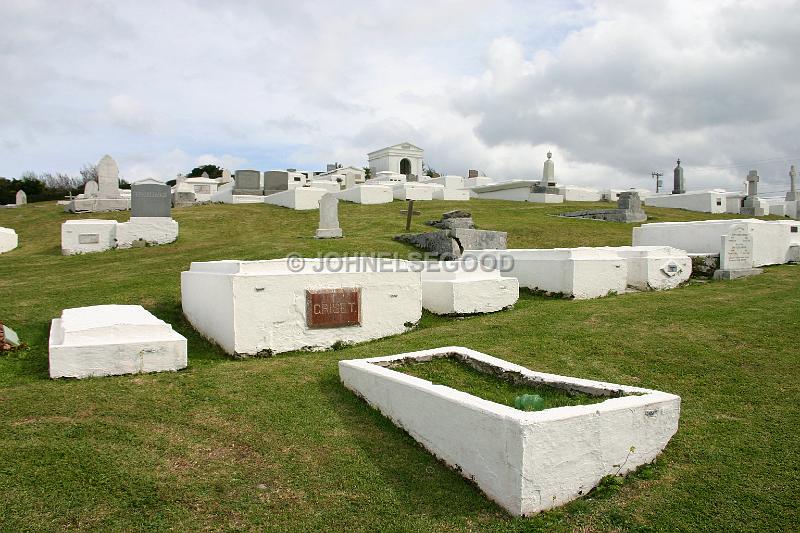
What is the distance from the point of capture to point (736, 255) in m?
12.9

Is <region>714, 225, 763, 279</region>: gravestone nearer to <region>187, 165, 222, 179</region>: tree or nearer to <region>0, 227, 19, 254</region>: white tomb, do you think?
<region>0, 227, 19, 254</region>: white tomb

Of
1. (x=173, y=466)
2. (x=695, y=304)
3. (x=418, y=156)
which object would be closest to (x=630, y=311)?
(x=695, y=304)

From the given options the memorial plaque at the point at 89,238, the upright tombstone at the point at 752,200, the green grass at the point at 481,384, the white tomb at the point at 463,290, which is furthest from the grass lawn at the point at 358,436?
the upright tombstone at the point at 752,200

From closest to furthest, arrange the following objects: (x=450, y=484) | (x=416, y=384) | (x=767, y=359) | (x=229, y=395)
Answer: (x=450, y=484) < (x=416, y=384) < (x=229, y=395) < (x=767, y=359)

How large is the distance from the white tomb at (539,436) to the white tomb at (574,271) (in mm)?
6773

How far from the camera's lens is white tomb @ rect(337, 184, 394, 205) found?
97.5ft

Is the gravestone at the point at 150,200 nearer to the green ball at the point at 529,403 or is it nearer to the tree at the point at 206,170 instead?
the green ball at the point at 529,403

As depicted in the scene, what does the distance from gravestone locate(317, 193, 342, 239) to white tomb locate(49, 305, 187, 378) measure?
10.8 meters

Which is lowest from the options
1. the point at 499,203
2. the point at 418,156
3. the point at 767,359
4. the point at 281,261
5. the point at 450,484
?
the point at 450,484

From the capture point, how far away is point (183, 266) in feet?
46.2

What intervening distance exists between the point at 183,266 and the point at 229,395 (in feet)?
30.1

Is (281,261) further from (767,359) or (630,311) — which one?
(767,359)

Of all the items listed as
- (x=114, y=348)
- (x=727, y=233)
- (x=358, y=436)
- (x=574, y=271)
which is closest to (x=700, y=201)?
(x=727, y=233)

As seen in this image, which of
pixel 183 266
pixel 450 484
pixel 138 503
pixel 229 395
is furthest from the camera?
pixel 183 266
